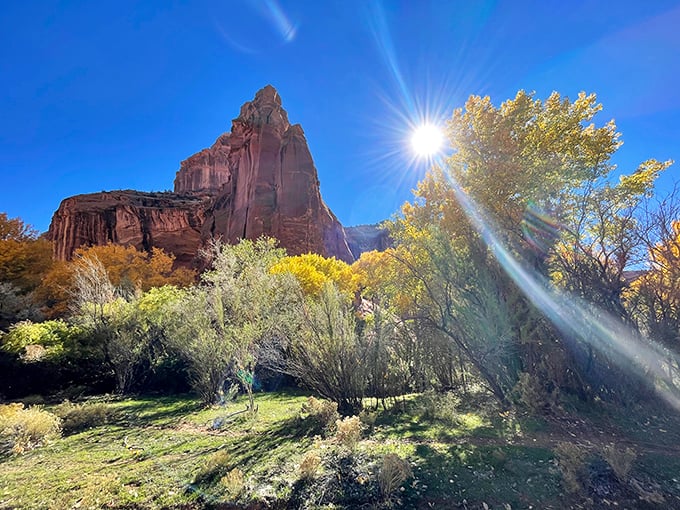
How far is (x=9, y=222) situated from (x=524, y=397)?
32.4m

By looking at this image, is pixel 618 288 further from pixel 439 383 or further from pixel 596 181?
pixel 439 383

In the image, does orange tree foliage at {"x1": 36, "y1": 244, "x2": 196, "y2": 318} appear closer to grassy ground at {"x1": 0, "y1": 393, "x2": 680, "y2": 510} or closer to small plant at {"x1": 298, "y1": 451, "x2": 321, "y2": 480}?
grassy ground at {"x1": 0, "y1": 393, "x2": 680, "y2": 510}

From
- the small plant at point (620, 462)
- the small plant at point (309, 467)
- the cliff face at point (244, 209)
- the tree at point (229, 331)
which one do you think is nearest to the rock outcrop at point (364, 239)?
the cliff face at point (244, 209)

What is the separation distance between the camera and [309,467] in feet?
15.8

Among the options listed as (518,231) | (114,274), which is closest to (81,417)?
(518,231)

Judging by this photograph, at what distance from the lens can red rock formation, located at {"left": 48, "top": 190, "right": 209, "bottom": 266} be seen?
4994 cm

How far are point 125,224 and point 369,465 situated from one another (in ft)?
192

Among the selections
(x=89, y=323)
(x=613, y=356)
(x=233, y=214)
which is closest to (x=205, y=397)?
(x=89, y=323)

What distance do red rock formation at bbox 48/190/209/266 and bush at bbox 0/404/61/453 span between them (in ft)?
146

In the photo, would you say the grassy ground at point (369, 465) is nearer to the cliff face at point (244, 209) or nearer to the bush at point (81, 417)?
the bush at point (81, 417)

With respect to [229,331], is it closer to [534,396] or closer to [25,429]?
[25,429]

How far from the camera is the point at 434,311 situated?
9.84m

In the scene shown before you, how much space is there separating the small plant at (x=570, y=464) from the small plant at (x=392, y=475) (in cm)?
223

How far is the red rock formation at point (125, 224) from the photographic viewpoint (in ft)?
164
